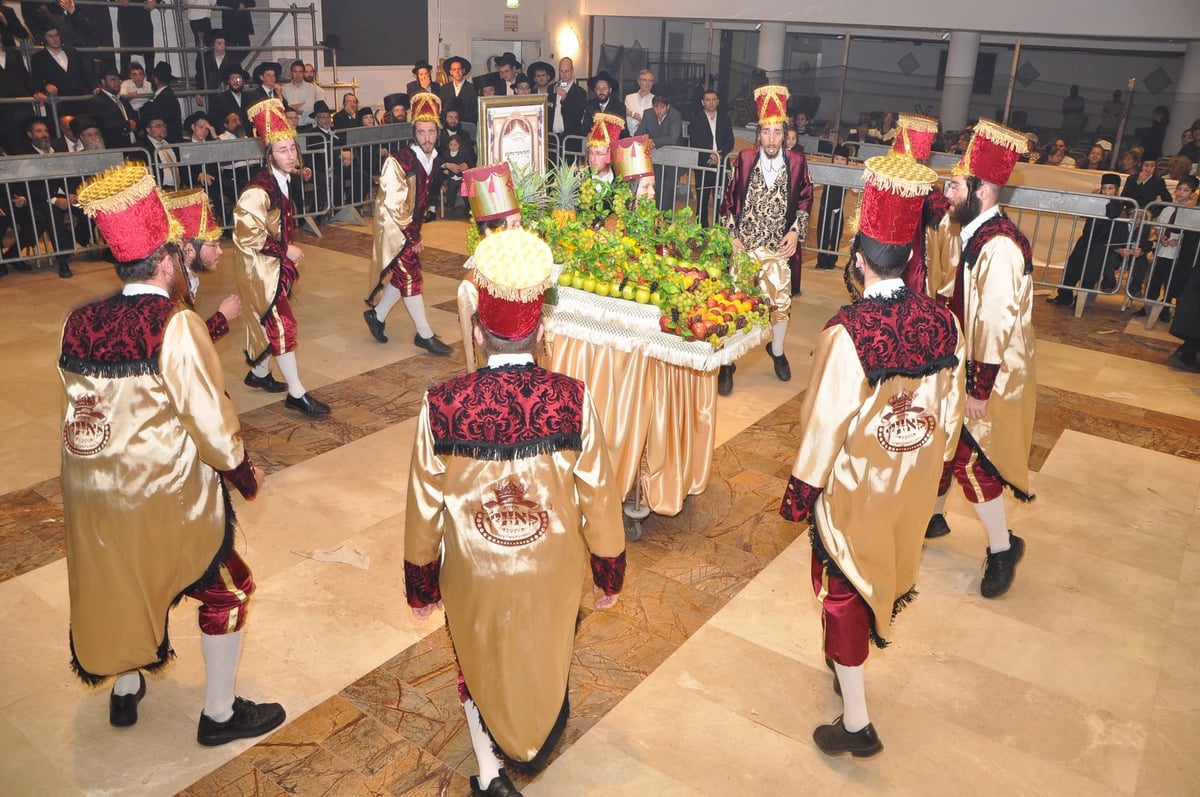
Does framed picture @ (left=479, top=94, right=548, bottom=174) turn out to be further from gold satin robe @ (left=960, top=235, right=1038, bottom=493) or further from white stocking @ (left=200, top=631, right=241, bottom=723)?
white stocking @ (left=200, top=631, right=241, bottom=723)

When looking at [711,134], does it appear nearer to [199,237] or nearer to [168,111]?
[168,111]

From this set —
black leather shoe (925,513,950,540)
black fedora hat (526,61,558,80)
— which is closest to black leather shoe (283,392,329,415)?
black leather shoe (925,513,950,540)

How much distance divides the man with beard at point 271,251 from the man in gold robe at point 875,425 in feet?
13.2

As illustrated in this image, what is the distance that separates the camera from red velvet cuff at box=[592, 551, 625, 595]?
123 inches

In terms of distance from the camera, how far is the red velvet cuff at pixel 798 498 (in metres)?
3.35

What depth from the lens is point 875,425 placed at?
3.30 m

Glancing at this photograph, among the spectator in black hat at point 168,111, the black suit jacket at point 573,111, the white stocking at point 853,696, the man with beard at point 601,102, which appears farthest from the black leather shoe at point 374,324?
the black suit jacket at point 573,111

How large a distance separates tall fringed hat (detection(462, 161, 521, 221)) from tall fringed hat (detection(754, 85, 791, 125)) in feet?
8.93

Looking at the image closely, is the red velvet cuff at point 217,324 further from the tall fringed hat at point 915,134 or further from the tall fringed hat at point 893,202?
the tall fringed hat at point 915,134

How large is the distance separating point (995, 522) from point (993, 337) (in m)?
1.00

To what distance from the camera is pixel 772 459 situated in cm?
610

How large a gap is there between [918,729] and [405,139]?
1047 centimetres

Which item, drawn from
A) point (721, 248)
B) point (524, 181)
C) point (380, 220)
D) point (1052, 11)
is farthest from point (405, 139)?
point (1052, 11)

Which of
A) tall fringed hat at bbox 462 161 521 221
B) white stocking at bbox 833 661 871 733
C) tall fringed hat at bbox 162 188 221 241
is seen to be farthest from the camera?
tall fringed hat at bbox 462 161 521 221
